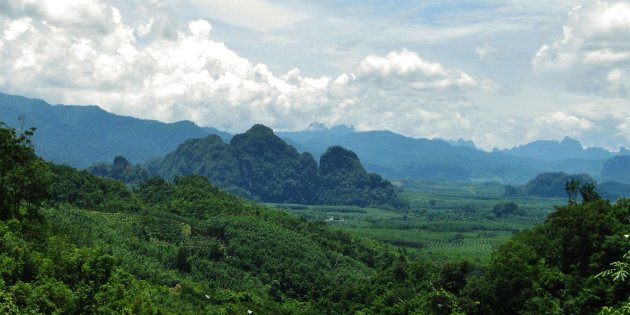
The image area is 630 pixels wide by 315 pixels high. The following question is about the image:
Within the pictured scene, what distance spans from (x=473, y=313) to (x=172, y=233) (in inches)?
1723

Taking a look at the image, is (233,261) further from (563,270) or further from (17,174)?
(563,270)

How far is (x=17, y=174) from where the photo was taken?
44062 millimetres

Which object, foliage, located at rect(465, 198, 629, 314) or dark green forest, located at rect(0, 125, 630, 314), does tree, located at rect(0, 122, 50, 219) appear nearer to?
dark green forest, located at rect(0, 125, 630, 314)

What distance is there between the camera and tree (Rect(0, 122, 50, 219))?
145ft

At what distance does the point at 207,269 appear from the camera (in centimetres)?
7050

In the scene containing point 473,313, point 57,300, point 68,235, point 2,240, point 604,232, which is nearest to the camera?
point 57,300

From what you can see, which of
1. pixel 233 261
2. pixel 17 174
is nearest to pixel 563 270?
pixel 17 174

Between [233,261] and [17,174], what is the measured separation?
36.4 meters

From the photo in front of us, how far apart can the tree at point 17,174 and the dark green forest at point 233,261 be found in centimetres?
10

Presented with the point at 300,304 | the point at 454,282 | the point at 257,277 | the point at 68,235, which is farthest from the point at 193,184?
the point at 454,282

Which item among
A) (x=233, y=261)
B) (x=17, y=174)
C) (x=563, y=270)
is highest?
(x=17, y=174)


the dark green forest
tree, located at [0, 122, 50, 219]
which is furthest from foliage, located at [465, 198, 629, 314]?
tree, located at [0, 122, 50, 219]

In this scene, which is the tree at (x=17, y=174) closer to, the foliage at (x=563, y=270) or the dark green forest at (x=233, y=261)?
the dark green forest at (x=233, y=261)

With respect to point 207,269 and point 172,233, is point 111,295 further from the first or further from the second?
point 172,233
